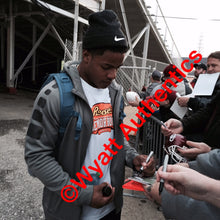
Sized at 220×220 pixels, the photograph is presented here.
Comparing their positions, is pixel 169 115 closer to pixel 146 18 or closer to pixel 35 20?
pixel 146 18

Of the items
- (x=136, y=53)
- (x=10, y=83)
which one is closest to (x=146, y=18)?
(x=136, y=53)

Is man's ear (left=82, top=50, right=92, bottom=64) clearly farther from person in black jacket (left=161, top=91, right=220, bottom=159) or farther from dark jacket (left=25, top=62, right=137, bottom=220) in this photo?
person in black jacket (left=161, top=91, right=220, bottom=159)

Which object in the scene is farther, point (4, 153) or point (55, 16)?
Answer: point (55, 16)

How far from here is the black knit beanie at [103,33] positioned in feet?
Answer: 3.63

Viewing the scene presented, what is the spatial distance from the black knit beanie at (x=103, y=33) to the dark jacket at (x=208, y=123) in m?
1.29

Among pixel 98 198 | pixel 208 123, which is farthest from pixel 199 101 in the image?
pixel 98 198

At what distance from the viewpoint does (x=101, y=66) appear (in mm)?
1168

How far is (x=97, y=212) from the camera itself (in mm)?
1309

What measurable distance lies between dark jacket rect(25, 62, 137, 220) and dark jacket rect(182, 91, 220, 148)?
51.2 inches

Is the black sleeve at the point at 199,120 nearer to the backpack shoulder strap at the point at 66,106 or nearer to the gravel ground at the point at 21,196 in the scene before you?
the gravel ground at the point at 21,196

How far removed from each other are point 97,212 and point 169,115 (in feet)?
7.07

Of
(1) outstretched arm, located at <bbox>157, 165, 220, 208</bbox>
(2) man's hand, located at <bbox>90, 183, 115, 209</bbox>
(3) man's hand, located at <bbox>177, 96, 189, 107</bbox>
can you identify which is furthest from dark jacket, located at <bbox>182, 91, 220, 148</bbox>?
(2) man's hand, located at <bbox>90, 183, 115, 209</bbox>

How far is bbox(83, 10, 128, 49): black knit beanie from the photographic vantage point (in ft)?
3.63

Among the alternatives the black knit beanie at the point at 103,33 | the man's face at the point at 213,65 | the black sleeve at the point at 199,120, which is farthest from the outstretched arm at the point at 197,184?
the man's face at the point at 213,65
